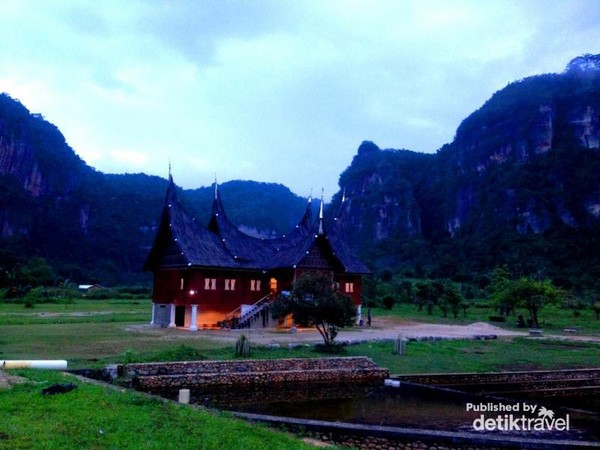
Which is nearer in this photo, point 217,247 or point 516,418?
point 516,418

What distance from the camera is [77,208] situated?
131m

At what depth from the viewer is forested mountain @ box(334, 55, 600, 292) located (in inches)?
3880

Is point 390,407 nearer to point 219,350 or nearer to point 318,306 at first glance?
point 318,306

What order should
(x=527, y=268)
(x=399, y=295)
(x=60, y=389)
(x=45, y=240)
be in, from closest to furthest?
(x=60, y=389) < (x=399, y=295) < (x=527, y=268) < (x=45, y=240)

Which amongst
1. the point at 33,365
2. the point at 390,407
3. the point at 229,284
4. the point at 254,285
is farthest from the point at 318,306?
the point at 254,285

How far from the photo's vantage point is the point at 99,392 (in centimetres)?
1052

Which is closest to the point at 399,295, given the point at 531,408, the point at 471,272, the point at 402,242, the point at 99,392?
the point at 471,272

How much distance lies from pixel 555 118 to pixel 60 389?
431 feet

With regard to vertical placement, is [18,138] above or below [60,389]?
above

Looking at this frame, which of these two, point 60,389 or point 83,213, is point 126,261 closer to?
point 83,213

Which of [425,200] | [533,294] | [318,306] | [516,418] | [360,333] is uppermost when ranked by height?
[425,200]

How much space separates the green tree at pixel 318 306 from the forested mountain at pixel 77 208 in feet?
275

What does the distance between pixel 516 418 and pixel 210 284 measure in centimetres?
2133

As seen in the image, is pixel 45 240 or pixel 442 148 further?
pixel 442 148
